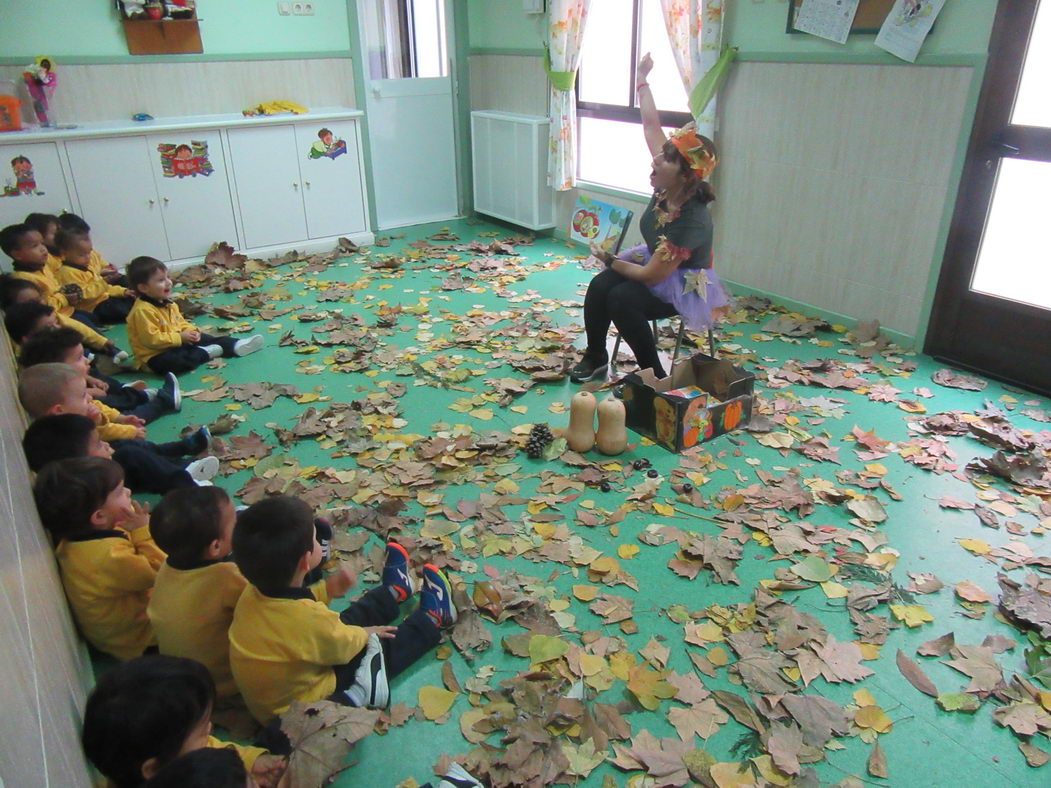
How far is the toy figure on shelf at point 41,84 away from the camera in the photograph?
5266mm

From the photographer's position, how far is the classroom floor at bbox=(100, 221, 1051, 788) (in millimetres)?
1960

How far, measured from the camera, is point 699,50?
4840 millimetres

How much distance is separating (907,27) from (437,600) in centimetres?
383

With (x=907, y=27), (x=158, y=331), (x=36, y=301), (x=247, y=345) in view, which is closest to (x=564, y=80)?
(x=907, y=27)

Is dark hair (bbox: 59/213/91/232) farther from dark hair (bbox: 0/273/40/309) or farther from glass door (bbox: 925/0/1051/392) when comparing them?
glass door (bbox: 925/0/1051/392)

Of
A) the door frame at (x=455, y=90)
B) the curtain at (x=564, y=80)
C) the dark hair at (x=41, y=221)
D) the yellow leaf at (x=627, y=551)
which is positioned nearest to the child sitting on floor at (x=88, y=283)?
the dark hair at (x=41, y=221)

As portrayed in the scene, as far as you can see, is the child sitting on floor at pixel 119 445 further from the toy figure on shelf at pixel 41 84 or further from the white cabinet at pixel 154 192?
the toy figure on shelf at pixel 41 84

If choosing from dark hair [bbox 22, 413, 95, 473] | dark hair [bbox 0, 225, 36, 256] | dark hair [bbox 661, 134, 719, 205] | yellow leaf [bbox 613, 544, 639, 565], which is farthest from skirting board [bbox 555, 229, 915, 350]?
dark hair [bbox 0, 225, 36, 256]

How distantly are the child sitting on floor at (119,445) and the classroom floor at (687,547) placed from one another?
0.55ft

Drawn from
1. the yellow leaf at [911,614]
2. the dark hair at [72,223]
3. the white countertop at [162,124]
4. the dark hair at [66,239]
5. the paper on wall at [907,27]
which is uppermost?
the paper on wall at [907,27]

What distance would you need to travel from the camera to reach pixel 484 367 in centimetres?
420

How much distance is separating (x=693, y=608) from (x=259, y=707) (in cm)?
136

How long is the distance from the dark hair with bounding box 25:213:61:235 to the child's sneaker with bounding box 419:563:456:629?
152 inches

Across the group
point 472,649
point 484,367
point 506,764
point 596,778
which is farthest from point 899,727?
point 484,367
